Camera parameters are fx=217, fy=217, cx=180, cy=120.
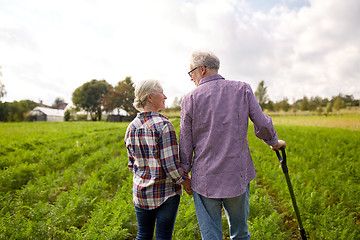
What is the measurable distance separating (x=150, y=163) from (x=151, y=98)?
1.85ft

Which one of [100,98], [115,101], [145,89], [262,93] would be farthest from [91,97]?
[145,89]

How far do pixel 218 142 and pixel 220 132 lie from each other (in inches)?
3.2

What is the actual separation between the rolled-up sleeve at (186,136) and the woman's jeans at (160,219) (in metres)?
0.32

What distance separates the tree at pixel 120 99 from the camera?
2002 inches

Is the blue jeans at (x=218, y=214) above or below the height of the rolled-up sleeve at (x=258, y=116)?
below

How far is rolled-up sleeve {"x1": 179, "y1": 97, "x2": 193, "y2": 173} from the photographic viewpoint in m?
1.82

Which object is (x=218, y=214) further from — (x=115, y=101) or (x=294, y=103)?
(x=294, y=103)

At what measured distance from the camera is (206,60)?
1.88 m

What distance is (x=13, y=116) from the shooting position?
40125 millimetres

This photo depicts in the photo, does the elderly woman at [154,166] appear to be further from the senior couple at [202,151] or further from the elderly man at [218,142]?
the elderly man at [218,142]

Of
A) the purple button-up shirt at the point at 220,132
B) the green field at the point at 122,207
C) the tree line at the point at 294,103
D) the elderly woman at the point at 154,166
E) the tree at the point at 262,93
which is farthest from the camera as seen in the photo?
the tree at the point at 262,93

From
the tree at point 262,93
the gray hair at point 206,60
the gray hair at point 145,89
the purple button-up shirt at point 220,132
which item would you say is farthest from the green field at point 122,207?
the tree at point 262,93

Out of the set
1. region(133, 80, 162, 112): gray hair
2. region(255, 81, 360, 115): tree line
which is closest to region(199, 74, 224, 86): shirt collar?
region(133, 80, 162, 112): gray hair

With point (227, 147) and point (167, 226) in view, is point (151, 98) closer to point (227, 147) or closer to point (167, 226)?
point (227, 147)
